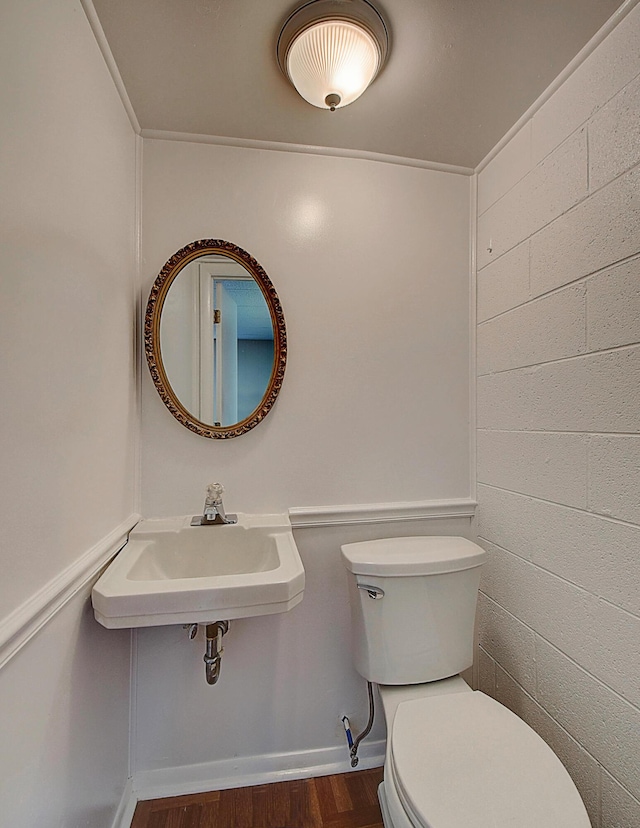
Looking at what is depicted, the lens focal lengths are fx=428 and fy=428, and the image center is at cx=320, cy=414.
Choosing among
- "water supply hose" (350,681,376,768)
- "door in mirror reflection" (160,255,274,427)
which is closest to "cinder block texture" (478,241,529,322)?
"door in mirror reflection" (160,255,274,427)

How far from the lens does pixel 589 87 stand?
1.13 meters

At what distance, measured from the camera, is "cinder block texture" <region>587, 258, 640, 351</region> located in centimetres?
100

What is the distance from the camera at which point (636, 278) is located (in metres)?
0.99

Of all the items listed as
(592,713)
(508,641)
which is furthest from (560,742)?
(508,641)

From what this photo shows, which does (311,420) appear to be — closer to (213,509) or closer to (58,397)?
(213,509)

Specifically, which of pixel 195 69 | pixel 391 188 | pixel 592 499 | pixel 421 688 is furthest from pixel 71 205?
pixel 421 688

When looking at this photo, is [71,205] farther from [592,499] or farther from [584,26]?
[592,499]

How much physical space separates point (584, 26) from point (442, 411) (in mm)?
1129

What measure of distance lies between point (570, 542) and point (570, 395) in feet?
1.34

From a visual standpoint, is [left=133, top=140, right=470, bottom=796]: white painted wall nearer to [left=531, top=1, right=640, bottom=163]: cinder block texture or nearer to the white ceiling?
the white ceiling

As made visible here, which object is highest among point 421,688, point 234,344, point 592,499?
point 234,344

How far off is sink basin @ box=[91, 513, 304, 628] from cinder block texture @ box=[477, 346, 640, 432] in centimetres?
84

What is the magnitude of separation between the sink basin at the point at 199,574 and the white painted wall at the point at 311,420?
0.39 ft

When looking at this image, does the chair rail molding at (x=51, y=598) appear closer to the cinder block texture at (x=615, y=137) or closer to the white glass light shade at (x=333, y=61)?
the white glass light shade at (x=333, y=61)
